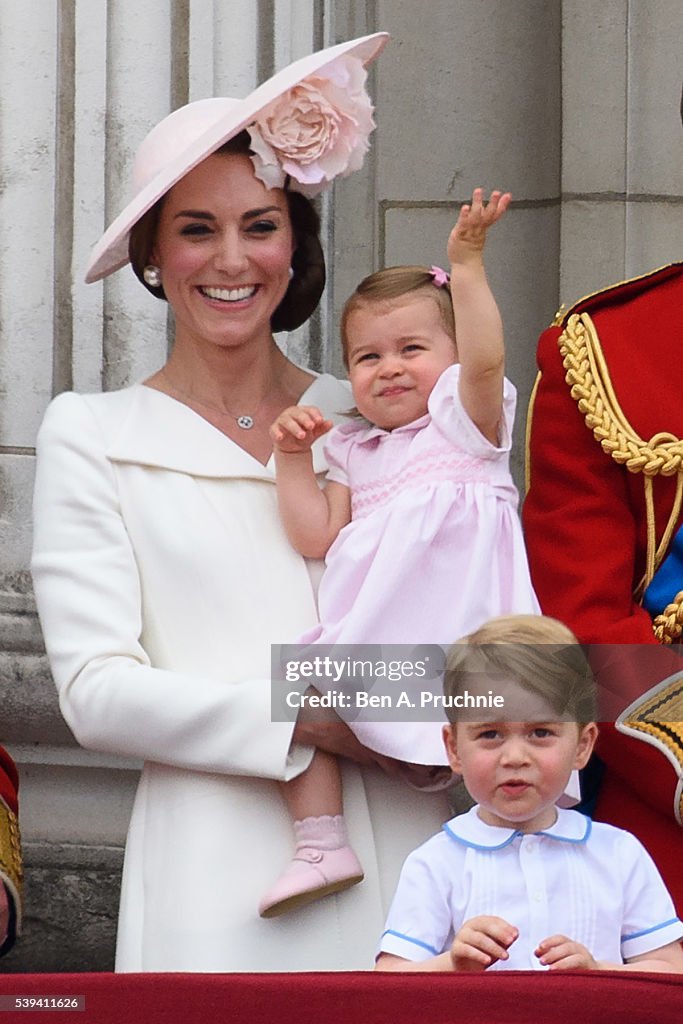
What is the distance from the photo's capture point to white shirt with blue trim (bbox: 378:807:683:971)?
7.91 ft

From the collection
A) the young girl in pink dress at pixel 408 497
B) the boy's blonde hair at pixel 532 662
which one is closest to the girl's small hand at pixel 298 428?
the young girl in pink dress at pixel 408 497

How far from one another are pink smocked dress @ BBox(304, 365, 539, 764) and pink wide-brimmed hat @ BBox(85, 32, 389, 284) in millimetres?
324

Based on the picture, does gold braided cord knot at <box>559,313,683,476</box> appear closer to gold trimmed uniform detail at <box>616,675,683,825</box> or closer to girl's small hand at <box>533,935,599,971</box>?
gold trimmed uniform detail at <box>616,675,683,825</box>

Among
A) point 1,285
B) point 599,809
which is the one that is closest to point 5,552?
point 1,285

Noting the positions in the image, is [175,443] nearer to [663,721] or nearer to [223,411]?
[223,411]

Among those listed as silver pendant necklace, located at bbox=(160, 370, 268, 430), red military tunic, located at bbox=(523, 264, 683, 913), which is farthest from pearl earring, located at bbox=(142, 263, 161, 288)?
red military tunic, located at bbox=(523, 264, 683, 913)

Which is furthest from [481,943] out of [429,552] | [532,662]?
[429,552]

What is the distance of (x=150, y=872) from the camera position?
2785 mm

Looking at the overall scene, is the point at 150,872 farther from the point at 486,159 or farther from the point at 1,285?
the point at 486,159

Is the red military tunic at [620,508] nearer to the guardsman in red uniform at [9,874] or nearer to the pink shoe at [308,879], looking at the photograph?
the pink shoe at [308,879]

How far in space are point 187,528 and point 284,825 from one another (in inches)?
14.4

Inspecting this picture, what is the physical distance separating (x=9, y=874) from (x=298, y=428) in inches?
24.1

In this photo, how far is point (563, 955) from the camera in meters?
2.30

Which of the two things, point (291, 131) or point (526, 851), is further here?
point (291, 131)
